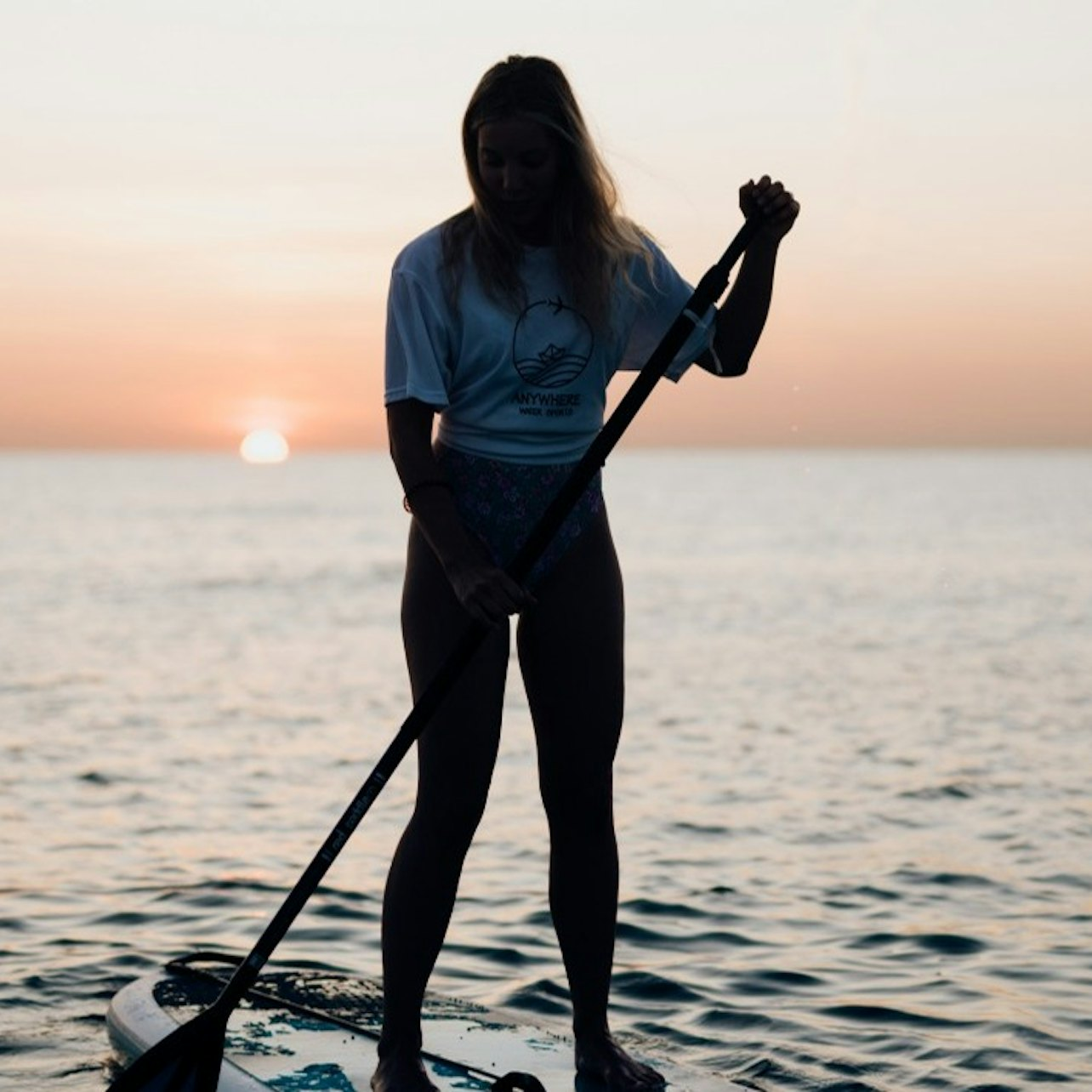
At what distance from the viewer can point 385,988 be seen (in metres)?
4.39

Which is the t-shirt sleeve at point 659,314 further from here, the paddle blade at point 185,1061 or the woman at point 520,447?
the paddle blade at point 185,1061

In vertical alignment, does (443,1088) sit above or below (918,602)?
below

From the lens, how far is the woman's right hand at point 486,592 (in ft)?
13.1

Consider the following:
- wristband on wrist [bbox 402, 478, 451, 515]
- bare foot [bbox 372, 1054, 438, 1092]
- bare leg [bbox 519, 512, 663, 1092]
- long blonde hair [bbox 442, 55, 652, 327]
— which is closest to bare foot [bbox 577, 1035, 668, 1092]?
bare leg [bbox 519, 512, 663, 1092]

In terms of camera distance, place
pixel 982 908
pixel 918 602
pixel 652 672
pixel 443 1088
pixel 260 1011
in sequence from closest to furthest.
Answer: pixel 443 1088 → pixel 260 1011 → pixel 982 908 → pixel 652 672 → pixel 918 602

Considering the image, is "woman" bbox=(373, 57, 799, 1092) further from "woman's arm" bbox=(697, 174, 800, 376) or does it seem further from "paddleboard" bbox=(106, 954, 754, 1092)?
"paddleboard" bbox=(106, 954, 754, 1092)

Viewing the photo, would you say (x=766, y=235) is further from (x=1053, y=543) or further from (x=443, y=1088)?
(x=1053, y=543)

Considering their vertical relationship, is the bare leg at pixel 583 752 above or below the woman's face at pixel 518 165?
below

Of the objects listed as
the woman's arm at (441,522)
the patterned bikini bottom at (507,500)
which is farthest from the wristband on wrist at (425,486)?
the patterned bikini bottom at (507,500)

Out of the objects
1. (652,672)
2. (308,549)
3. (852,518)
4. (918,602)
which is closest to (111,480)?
(852,518)

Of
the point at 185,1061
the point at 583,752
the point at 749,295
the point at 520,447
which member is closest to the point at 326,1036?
the point at 185,1061

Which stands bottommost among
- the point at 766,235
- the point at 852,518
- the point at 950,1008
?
the point at 950,1008

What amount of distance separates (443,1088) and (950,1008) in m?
2.58

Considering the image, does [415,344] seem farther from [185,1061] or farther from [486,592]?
[185,1061]
